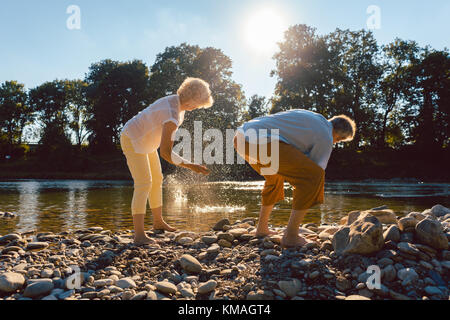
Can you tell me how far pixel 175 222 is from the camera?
266 inches

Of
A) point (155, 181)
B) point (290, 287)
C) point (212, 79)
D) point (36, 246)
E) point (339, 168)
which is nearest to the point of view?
point (290, 287)

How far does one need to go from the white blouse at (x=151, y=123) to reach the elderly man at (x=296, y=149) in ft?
2.87

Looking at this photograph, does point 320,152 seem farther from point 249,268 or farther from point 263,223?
point 249,268

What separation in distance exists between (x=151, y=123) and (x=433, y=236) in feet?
10.6

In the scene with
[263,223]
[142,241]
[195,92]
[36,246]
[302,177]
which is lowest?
[36,246]

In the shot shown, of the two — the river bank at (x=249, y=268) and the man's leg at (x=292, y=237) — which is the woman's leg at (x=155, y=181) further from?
the man's leg at (x=292, y=237)

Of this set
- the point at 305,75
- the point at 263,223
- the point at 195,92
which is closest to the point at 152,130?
the point at 195,92

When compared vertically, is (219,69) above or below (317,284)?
above

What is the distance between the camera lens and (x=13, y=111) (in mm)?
48250

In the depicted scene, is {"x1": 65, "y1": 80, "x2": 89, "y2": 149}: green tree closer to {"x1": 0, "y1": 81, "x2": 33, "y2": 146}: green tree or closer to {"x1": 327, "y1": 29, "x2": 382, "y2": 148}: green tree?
{"x1": 0, "y1": 81, "x2": 33, "y2": 146}: green tree

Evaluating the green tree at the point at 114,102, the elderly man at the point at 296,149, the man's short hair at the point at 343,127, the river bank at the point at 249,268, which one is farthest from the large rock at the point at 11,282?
the green tree at the point at 114,102

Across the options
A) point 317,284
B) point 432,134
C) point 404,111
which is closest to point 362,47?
point 404,111
